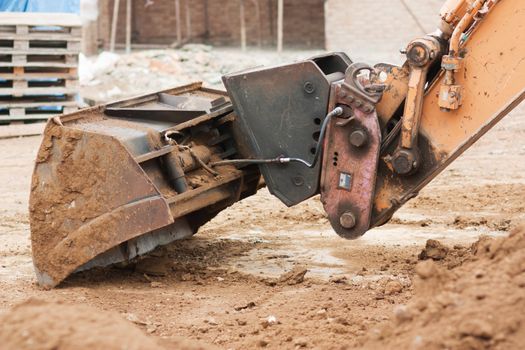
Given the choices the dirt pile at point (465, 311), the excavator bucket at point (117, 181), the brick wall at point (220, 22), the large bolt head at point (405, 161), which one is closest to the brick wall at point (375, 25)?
the brick wall at point (220, 22)

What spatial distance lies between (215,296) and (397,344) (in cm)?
244

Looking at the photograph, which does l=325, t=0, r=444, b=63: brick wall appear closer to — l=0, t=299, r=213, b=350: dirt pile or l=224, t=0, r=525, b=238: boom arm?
l=224, t=0, r=525, b=238: boom arm

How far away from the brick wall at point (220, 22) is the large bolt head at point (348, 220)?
15.5m

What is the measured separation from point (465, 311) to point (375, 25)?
51.6ft

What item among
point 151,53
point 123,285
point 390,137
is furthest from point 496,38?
point 151,53

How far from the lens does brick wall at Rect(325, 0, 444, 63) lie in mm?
19114

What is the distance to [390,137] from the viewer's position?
20.9 feet

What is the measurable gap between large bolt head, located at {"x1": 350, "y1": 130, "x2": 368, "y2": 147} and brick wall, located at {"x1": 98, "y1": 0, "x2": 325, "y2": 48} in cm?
1561

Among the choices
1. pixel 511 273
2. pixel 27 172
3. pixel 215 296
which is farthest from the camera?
pixel 27 172

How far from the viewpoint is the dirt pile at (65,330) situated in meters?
3.83

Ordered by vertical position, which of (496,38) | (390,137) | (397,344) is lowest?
(397,344)

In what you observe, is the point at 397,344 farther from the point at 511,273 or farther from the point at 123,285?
the point at 123,285

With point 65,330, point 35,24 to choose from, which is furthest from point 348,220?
point 35,24

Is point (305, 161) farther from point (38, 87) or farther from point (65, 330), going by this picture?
point (38, 87)
